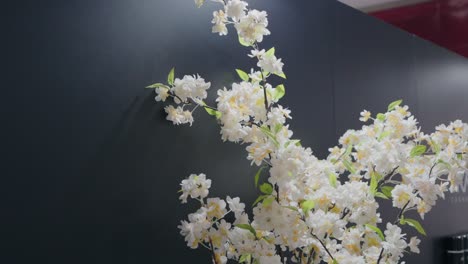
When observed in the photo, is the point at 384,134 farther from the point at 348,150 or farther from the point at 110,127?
the point at 110,127

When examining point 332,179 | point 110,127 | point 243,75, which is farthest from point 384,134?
point 110,127

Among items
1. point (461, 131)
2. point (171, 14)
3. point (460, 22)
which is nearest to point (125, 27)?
point (171, 14)

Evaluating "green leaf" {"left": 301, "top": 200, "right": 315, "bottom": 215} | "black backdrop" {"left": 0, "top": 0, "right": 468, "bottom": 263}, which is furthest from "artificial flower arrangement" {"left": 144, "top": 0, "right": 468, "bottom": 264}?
"black backdrop" {"left": 0, "top": 0, "right": 468, "bottom": 263}

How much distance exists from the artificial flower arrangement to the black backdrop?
0.41 ft

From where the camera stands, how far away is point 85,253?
5.01 feet

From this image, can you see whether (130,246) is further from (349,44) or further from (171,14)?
(349,44)

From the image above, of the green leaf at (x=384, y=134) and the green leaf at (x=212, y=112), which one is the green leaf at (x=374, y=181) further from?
the green leaf at (x=212, y=112)

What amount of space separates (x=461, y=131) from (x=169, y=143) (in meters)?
0.95

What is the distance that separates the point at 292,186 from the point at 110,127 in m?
0.55

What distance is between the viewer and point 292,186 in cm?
160

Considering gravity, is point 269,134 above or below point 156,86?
below

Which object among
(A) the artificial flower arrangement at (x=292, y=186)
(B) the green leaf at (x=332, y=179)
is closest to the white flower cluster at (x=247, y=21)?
(A) the artificial flower arrangement at (x=292, y=186)

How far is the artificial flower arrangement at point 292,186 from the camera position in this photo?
1564mm

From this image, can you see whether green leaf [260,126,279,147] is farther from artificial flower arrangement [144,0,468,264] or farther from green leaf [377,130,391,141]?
green leaf [377,130,391,141]
